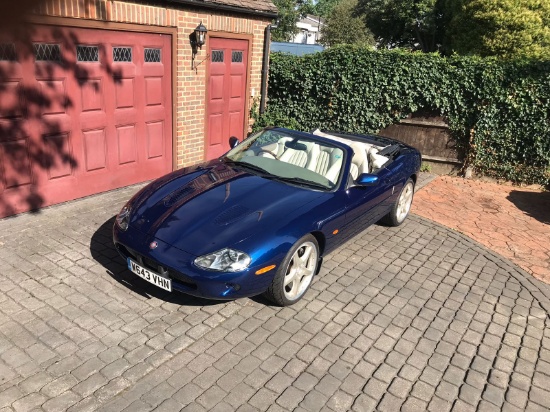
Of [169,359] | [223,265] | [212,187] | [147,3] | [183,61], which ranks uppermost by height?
[147,3]

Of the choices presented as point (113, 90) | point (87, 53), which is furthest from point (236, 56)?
point (87, 53)

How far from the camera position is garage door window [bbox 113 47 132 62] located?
22.1 feet

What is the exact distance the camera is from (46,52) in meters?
5.88

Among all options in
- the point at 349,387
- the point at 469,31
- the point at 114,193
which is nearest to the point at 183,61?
the point at 114,193

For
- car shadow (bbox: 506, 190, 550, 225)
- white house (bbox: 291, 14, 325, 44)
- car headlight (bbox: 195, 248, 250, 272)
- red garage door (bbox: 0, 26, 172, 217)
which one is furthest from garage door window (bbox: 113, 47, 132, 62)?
white house (bbox: 291, 14, 325, 44)

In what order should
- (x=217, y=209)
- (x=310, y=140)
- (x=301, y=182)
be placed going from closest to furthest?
(x=217, y=209) → (x=301, y=182) → (x=310, y=140)

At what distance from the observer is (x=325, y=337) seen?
13.2 ft

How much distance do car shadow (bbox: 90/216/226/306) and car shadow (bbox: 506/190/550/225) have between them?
616 centimetres

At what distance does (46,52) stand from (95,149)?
1.51 metres

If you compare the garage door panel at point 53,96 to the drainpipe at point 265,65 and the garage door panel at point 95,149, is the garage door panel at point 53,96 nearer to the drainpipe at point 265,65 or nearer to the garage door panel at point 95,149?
the garage door panel at point 95,149

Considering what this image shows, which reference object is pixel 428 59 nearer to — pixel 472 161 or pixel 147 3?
pixel 472 161

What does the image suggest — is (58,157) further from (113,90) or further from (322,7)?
(322,7)

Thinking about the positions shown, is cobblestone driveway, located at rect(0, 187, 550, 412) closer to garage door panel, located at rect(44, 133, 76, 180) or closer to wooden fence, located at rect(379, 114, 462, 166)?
garage door panel, located at rect(44, 133, 76, 180)

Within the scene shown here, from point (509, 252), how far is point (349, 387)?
397 centimetres
